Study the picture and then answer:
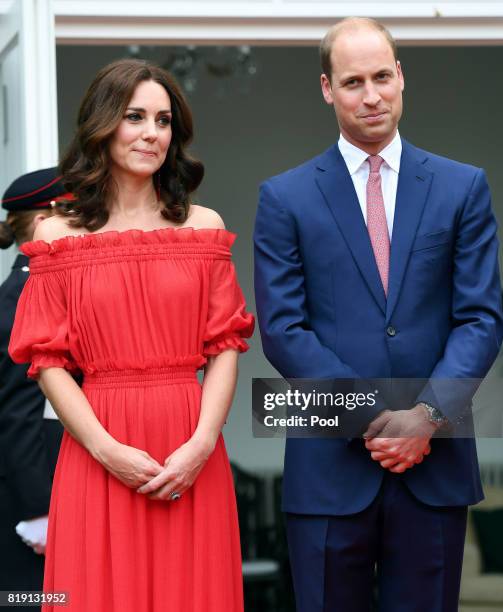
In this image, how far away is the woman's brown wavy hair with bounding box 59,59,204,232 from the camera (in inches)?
136

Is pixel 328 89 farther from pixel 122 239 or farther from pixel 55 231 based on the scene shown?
pixel 55 231

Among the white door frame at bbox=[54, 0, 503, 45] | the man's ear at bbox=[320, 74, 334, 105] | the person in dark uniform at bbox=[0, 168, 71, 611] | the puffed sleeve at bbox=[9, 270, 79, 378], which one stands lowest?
the person in dark uniform at bbox=[0, 168, 71, 611]

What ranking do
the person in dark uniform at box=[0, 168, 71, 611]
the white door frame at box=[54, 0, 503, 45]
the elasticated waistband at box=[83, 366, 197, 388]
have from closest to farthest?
the elasticated waistband at box=[83, 366, 197, 388] → the person in dark uniform at box=[0, 168, 71, 611] → the white door frame at box=[54, 0, 503, 45]

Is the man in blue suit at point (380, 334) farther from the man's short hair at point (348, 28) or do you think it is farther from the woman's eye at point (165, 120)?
the woman's eye at point (165, 120)

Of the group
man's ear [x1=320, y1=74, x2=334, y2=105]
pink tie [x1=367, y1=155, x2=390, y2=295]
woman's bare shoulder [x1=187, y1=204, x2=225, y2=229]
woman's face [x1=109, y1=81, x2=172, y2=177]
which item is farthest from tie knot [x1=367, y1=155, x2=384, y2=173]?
woman's face [x1=109, y1=81, x2=172, y2=177]

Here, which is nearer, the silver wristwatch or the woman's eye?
the silver wristwatch

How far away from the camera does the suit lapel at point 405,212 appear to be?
3363 mm

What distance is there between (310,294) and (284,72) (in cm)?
514

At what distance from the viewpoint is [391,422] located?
332 cm

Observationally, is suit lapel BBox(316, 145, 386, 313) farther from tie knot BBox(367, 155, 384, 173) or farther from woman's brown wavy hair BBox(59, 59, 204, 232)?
woman's brown wavy hair BBox(59, 59, 204, 232)

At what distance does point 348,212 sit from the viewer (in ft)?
11.3

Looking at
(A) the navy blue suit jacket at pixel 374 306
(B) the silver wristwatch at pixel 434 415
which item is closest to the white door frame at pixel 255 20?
Result: (A) the navy blue suit jacket at pixel 374 306

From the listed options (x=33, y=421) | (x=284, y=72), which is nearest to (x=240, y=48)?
(x=284, y=72)
